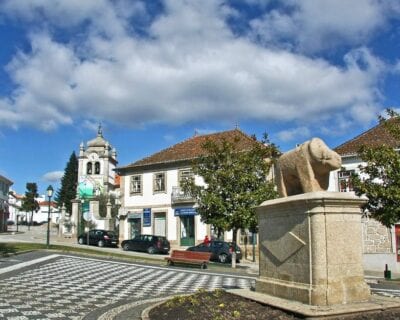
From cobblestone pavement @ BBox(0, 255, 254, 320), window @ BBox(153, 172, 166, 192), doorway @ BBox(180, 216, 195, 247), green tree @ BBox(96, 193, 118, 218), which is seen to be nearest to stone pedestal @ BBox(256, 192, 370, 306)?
cobblestone pavement @ BBox(0, 255, 254, 320)

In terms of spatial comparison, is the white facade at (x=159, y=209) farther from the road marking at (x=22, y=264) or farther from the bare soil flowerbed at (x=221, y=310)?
the bare soil flowerbed at (x=221, y=310)

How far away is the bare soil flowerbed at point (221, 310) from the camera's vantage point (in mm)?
6977

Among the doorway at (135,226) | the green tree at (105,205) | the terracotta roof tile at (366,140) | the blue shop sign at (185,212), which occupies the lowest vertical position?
the doorway at (135,226)

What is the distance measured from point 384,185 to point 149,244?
18594 mm

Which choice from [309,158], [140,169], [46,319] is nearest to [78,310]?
[46,319]

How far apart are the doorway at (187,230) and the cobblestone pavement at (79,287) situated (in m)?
15.9

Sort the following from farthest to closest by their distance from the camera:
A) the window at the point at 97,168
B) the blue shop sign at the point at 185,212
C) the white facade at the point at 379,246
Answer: the window at the point at 97,168, the blue shop sign at the point at 185,212, the white facade at the point at 379,246

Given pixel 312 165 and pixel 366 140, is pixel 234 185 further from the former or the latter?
pixel 312 165

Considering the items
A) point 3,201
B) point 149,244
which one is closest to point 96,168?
point 3,201

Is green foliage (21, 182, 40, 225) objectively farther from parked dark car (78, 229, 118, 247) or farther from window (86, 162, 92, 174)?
parked dark car (78, 229, 118, 247)

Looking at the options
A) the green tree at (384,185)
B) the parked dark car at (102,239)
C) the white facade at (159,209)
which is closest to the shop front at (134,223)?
the white facade at (159,209)

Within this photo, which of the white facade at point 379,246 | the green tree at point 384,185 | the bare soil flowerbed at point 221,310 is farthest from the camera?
the white facade at point 379,246

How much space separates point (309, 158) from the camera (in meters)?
7.96

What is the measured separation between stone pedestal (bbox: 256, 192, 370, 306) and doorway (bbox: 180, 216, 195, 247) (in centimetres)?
2918
